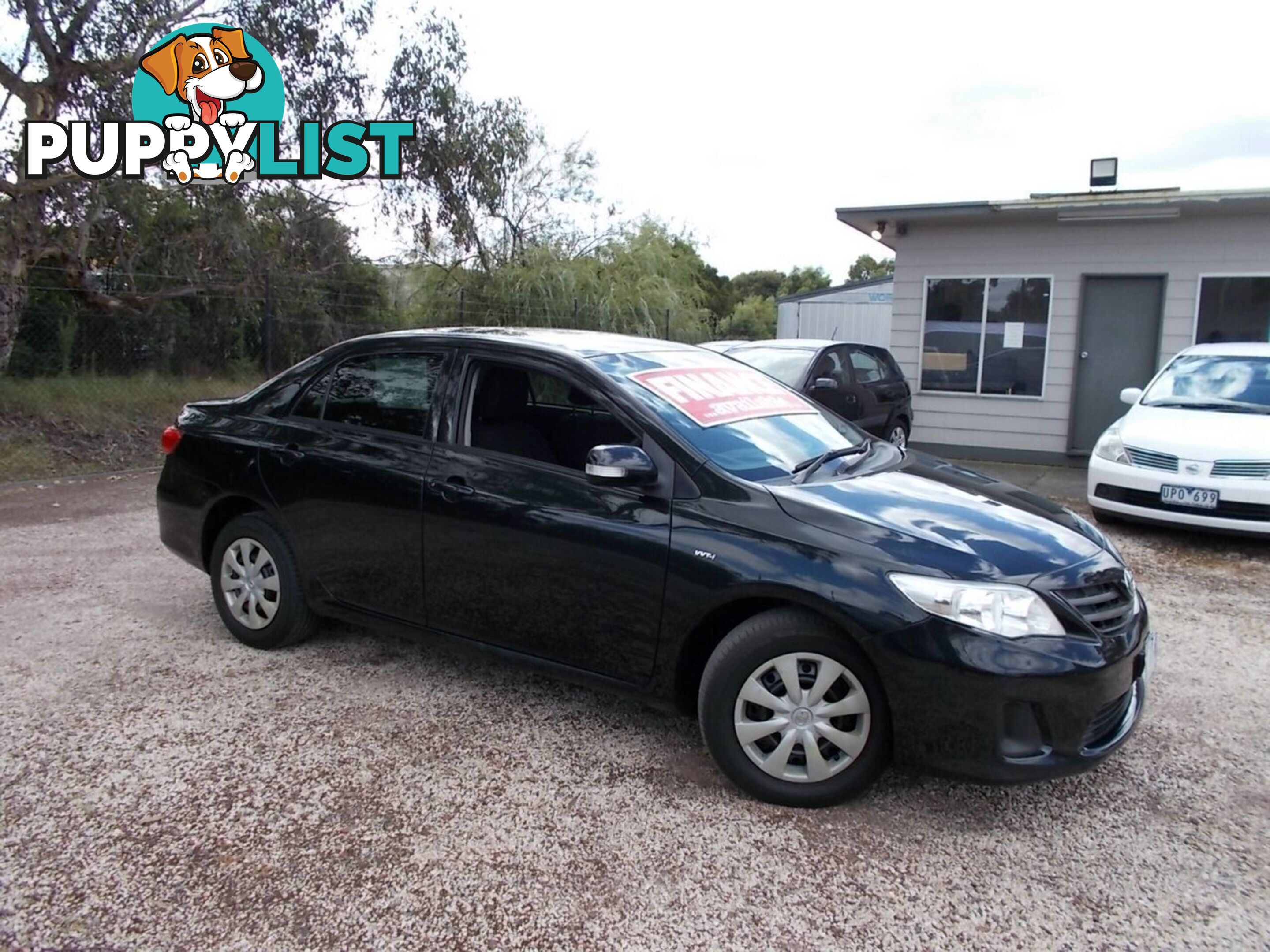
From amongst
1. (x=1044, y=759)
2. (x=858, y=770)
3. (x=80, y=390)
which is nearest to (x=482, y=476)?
(x=858, y=770)

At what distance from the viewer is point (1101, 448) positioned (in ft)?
23.6

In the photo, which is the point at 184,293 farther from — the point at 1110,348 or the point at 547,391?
the point at 1110,348

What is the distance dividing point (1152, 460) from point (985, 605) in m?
4.85

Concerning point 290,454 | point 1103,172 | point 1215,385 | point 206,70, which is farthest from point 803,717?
point 1103,172

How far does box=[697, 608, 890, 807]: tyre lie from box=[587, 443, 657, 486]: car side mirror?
24.6 inches

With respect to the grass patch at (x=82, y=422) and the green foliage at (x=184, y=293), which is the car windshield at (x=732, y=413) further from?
the green foliage at (x=184, y=293)

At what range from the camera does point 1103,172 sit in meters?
12.0

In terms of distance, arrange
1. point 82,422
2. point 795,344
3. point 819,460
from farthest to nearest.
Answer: point 82,422
point 795,344
point 819,460

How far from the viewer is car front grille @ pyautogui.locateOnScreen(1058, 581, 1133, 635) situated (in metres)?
2.86

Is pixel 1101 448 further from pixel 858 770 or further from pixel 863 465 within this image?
pixel 858 770

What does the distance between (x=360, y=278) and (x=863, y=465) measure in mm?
12644

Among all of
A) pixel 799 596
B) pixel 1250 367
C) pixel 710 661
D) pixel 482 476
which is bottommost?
pixel 710 661

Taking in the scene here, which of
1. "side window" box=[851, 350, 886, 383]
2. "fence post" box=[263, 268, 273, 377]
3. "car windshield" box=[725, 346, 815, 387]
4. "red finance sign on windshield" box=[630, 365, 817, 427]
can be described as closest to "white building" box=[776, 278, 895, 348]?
"side window" box=[851, 350, 886, 383]

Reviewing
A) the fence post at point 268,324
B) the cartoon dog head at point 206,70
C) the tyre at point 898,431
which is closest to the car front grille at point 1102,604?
the tyre at point 898,431
